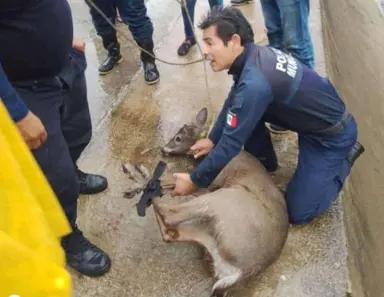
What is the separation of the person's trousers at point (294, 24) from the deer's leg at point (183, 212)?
5.24 feet

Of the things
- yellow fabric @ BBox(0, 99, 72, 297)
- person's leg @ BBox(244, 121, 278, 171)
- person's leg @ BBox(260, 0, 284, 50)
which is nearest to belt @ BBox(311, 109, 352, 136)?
person's leg @ BBox(244, 121, 278, 171)

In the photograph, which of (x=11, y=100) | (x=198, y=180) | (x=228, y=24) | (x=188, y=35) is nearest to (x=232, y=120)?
(x=198, y=180)

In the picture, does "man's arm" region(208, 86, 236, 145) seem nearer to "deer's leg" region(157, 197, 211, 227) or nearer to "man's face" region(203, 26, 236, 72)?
"man's face" region(203, 26, 236, 72)

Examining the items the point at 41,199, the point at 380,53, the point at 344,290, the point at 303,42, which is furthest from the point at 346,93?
the point at 41,199

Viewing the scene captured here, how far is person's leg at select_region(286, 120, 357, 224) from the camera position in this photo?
308cm

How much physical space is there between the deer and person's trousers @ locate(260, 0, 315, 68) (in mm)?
1257

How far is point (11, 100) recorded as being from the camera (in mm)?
2066

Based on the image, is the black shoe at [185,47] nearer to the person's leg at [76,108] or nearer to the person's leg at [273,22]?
the person's leg at [273,22]

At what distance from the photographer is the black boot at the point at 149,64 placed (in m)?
4.46

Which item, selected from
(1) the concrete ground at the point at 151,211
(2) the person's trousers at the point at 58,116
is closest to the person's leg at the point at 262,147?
(1) the concrete ground at the point at 151,211

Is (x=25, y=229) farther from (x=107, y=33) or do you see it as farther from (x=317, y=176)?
(x=107, y=33)

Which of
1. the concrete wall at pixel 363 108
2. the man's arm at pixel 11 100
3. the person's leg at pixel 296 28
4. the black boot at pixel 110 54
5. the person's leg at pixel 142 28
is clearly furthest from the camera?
the black boot at pixel 110 54

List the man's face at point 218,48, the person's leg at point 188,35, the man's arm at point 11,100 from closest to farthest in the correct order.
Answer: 1. the man's arm at point 11,100
2. the man's face at point 218,48
3. the person's leg at point 188,35

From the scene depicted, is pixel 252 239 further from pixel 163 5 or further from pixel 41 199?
pixel 163 5
